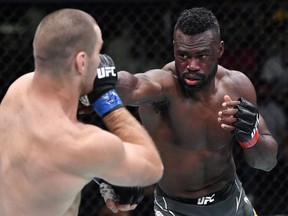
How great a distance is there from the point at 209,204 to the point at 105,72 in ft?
3.41

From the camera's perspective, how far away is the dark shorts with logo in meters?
3.07

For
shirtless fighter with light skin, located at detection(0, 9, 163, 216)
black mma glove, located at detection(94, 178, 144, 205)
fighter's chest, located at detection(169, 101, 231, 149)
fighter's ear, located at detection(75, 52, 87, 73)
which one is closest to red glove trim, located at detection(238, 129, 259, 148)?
fighter's chest, located at detection(169, 101, 231, 149)

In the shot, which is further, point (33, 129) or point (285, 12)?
point (285, 12)

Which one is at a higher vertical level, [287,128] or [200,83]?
[200,83]

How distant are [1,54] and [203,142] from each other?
4.74ft

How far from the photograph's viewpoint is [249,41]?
432 cm

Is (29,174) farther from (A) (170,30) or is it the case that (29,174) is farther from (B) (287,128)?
(B) (287,128)

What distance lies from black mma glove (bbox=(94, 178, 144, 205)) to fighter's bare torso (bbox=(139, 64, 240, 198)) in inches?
25.7

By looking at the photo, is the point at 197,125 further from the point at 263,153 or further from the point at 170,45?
the point at 170,45

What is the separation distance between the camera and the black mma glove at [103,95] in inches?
86.2

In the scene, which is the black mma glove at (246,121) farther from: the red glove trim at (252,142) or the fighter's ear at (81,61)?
the fighter's ear at (81,61)

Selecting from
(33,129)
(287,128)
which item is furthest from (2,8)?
(33,129)

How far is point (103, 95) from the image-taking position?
220cm

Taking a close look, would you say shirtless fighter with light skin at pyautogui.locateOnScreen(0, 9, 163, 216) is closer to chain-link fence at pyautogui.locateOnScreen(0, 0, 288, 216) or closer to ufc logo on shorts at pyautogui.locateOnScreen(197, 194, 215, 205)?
ufc logo on shorts at pyautogui.locateOnScreen(197, 194, 215, 205)
